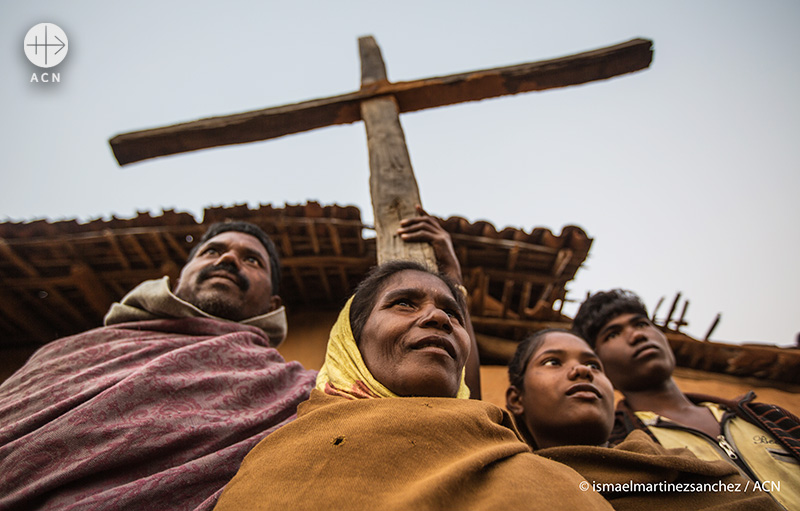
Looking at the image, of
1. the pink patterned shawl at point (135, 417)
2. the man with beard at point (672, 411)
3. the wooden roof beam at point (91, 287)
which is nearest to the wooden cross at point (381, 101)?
the wooden roof beam at point (91, 287)

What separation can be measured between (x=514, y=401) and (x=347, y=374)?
1.41 meters

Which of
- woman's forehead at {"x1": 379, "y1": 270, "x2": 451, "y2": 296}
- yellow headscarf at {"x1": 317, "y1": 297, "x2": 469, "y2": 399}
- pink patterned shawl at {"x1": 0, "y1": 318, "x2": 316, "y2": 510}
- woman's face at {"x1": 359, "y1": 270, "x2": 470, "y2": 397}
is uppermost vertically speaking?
woman's forehead at {"x1": 379, "y1": 270, "x2": 451, "y2": 296}

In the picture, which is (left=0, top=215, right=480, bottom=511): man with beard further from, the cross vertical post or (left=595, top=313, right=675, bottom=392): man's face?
(left=595, top=313, right=675, bottom=392): man's face

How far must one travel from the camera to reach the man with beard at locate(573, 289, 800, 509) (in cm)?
230

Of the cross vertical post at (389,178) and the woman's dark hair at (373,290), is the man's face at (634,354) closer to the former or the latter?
the woman's dark hair at (373,290)

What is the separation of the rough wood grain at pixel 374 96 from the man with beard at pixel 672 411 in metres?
1.85

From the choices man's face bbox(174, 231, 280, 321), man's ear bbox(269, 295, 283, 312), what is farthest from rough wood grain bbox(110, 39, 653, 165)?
man's ear bbox(269, 295, 283, 312)

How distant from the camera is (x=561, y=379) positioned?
2398mm

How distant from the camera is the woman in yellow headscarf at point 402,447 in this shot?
1.10 meters

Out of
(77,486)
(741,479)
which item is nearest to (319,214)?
(77,486)

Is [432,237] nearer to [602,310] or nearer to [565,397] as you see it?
[565,397]

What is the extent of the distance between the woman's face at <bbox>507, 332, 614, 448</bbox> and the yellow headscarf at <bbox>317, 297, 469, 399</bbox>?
69cm

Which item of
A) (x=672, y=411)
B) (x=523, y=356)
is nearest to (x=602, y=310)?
(x=672, y=411)

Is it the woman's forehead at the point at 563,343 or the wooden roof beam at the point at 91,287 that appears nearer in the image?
the woman's forehead at the point at 563,343
